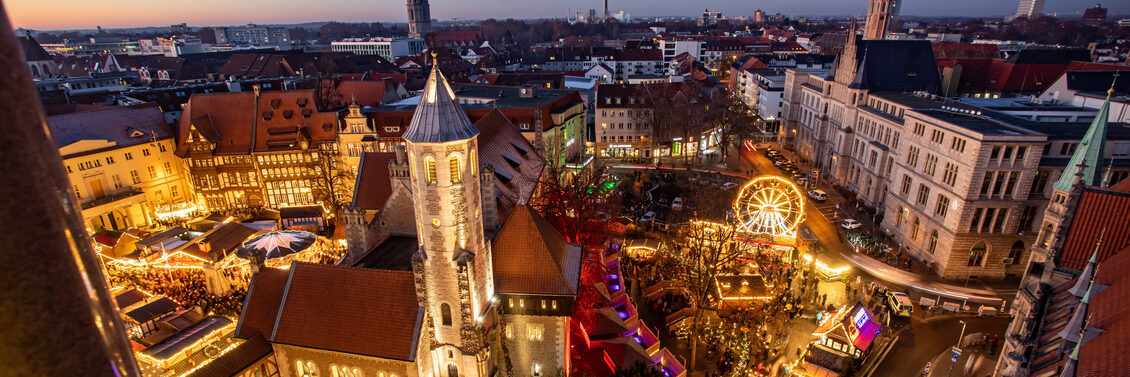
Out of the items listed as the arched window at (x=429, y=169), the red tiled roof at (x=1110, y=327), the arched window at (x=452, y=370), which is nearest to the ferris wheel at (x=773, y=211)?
the red tiled roof at (x=1110, y=327)

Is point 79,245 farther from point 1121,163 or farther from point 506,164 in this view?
point 1121,163

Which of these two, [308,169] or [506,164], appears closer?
[506,164]

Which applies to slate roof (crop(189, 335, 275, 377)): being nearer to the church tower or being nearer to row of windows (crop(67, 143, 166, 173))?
the church tower

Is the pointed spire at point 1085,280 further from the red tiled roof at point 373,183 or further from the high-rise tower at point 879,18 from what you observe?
the high-rise tower at point 879,18

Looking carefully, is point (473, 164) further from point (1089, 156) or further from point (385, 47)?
point (385, 47)

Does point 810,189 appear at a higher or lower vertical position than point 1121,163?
lower

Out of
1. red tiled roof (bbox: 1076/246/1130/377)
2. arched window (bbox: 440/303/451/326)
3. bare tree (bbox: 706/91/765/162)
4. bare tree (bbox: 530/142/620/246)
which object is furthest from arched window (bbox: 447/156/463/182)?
bare tree (bbox: 706/91/765/162)

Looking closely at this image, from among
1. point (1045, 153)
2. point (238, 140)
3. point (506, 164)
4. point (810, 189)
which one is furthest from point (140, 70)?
point (1045, 153)
